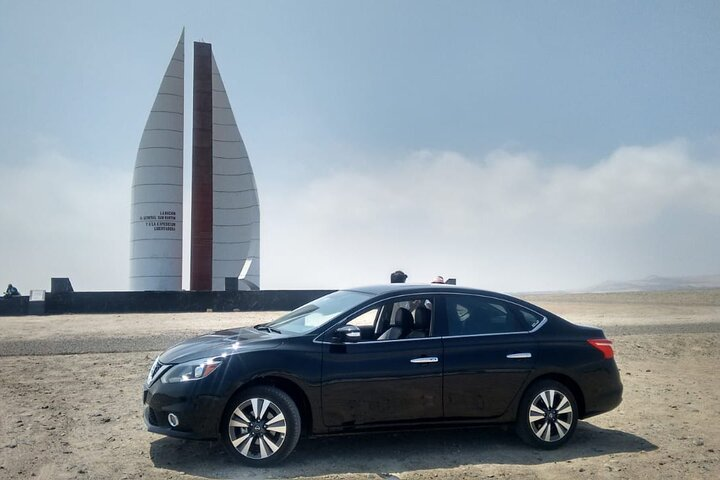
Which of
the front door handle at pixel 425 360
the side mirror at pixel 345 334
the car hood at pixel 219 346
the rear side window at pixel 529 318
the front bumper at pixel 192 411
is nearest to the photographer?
the front bumper at pixel 192 411

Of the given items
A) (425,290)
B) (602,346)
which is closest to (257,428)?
(425,290)

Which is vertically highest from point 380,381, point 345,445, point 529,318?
point 529,318

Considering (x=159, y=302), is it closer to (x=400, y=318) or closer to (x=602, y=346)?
(x=400, y=318)

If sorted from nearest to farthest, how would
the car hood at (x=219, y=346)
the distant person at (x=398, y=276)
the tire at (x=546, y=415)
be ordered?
1. the car hood at (x=219, y=346)
2. the tire at (x=546, y=415)
3. the distant person at (x=398, y=276)

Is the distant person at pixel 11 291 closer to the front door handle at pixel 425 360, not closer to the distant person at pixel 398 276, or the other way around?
the distant person at pixel 398 276

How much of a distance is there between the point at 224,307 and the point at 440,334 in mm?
22064

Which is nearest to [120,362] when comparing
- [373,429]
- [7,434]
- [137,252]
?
[7,434]

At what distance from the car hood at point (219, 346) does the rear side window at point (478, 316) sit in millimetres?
1766

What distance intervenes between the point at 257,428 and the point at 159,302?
22752 millimetres

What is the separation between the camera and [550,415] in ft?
21.8

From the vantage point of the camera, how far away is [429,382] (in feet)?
20.5

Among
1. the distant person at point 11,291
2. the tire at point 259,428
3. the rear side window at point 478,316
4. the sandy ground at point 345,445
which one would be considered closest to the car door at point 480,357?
the rear side window at point 478,316

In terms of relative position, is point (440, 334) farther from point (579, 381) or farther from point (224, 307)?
point (224, 307)

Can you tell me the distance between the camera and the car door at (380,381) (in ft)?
19.6
